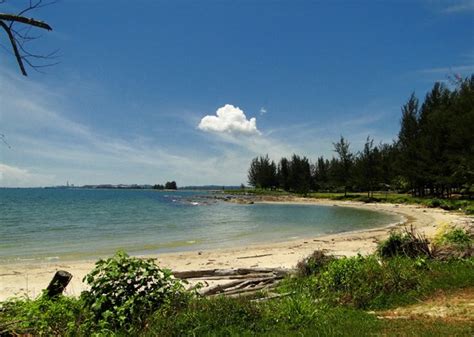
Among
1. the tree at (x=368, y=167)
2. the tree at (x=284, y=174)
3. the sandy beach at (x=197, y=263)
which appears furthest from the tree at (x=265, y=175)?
the sandy beach at (x=197, y=263)

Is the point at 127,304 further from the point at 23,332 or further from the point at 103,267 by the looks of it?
the point at 23,332

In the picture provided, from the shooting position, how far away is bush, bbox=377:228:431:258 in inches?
414

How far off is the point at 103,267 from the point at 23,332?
143 cm

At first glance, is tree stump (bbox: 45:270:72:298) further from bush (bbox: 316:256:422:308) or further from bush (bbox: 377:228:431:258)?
bush (bbox: 377:228:431:258)

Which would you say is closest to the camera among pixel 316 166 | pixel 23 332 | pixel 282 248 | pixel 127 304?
pixel 23 332

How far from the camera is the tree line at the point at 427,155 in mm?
38562

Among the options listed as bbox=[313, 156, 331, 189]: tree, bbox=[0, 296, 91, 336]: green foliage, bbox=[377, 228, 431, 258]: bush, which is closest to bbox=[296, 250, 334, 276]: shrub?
bbox=[377, 228, 431, 258]: bush

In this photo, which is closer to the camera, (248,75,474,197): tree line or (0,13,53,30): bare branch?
(0,13,53,30): bare branch

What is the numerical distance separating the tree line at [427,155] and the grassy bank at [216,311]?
23.0 metres

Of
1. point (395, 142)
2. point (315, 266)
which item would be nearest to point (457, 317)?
point (315, 266)

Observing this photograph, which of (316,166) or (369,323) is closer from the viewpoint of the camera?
(369,323)

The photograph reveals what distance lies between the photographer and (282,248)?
65.9 ft

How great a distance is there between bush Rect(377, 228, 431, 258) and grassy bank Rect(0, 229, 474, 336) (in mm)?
2180

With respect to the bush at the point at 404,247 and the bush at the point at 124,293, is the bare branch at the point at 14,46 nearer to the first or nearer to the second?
the bush at the point at 124,293
